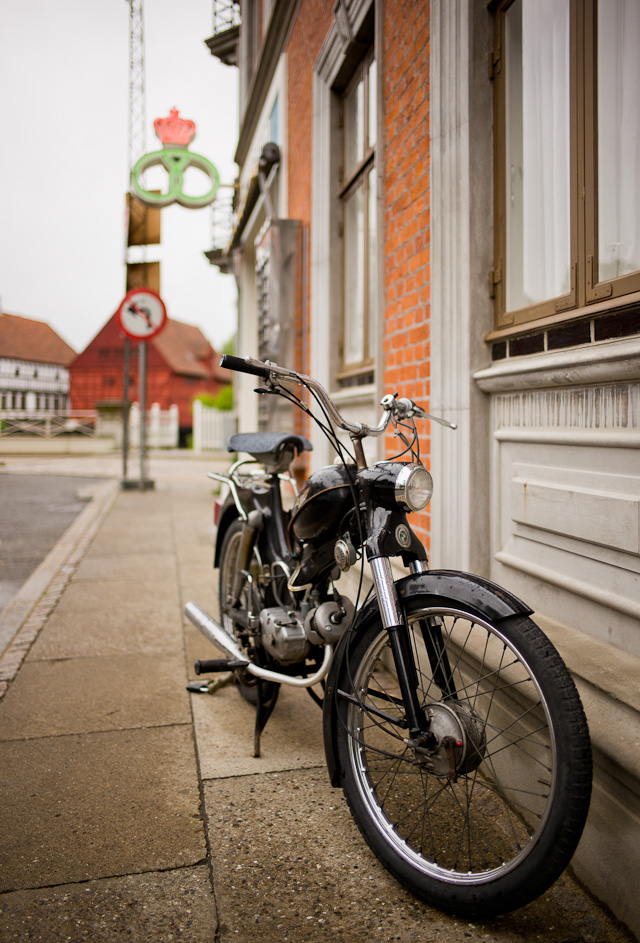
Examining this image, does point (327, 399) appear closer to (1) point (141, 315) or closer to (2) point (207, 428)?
(1) point (141, 315)

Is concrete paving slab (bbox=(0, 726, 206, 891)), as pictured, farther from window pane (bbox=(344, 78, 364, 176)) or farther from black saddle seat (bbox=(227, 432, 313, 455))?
window pane (bbox=(344, 78, 364, 176))

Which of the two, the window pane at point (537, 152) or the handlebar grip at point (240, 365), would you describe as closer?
the handlebar grip at point (240, 365)

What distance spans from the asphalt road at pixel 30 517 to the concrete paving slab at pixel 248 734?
241 centimetres

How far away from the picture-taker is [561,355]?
2.33 meters

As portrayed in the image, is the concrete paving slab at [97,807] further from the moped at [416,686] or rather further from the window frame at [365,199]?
the window frame at [365,199]

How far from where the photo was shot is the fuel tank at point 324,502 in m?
2.33

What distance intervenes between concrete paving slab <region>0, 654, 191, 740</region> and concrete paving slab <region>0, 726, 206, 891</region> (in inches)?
4.6

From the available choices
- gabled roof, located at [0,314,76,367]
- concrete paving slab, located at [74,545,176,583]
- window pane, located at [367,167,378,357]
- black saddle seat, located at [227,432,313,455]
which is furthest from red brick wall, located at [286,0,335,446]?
gabled roof, located at [0,314,76,367]

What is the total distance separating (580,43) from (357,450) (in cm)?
153

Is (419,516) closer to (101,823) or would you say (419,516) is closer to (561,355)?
(561,355)

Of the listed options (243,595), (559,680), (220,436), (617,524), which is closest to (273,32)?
(243,595)

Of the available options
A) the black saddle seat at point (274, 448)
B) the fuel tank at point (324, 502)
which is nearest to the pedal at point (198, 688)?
the black saddle seat at point (274, 448)

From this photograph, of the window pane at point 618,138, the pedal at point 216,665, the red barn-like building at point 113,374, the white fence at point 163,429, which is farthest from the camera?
the red barn-like building at point 113,374

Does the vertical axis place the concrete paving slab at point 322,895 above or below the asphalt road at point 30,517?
below
